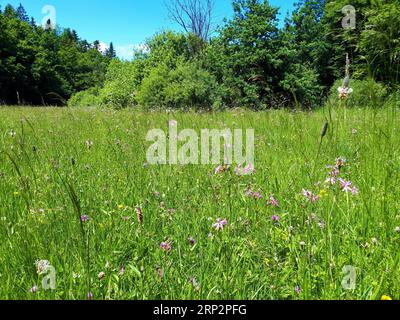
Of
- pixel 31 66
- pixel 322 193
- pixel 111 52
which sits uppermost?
pixel 111 52

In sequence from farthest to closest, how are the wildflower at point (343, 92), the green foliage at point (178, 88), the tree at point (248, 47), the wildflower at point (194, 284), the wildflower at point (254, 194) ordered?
the tree at point (248, 47) → the green foliage at point (178, 88) → the wildflower at point (254, 194) → the wildflower at point (343, 92) → the wildflower at point (194, 284)

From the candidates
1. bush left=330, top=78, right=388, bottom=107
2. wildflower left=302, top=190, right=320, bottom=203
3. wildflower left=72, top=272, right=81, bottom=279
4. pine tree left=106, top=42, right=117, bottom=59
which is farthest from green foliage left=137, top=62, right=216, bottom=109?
pine tree left=106, top=42, right=117, bottom=59

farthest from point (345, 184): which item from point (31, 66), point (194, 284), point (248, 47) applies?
point (31, 66)

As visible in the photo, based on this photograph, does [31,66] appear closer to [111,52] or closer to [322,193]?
[322,193]

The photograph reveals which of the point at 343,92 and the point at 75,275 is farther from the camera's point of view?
the point at 343,92

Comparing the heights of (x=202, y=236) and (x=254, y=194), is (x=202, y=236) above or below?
below

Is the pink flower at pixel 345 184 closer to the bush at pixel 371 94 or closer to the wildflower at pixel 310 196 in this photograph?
the wildflower at pixel 310 196

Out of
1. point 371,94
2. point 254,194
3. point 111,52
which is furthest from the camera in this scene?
point 111,52

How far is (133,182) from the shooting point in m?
2.22

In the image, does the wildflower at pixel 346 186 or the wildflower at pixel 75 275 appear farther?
the wildflower at pixel 346 186

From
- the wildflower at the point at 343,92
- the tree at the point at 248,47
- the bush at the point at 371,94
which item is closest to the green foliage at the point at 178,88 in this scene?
the tree at the point at 248,47

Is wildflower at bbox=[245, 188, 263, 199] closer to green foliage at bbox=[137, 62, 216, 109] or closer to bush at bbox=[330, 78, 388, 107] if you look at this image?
bush at bbox=[330, 78, 388, 107]

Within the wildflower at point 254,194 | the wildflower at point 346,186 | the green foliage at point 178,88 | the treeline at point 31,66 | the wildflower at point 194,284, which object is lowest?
the wildflower at point 194,284

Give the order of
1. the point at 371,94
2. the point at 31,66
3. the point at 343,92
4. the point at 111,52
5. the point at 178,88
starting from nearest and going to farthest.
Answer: the point at 371,94 < the point at 343,92 < the point at 178,88 < the point at 31,66 < the point at 111,52
